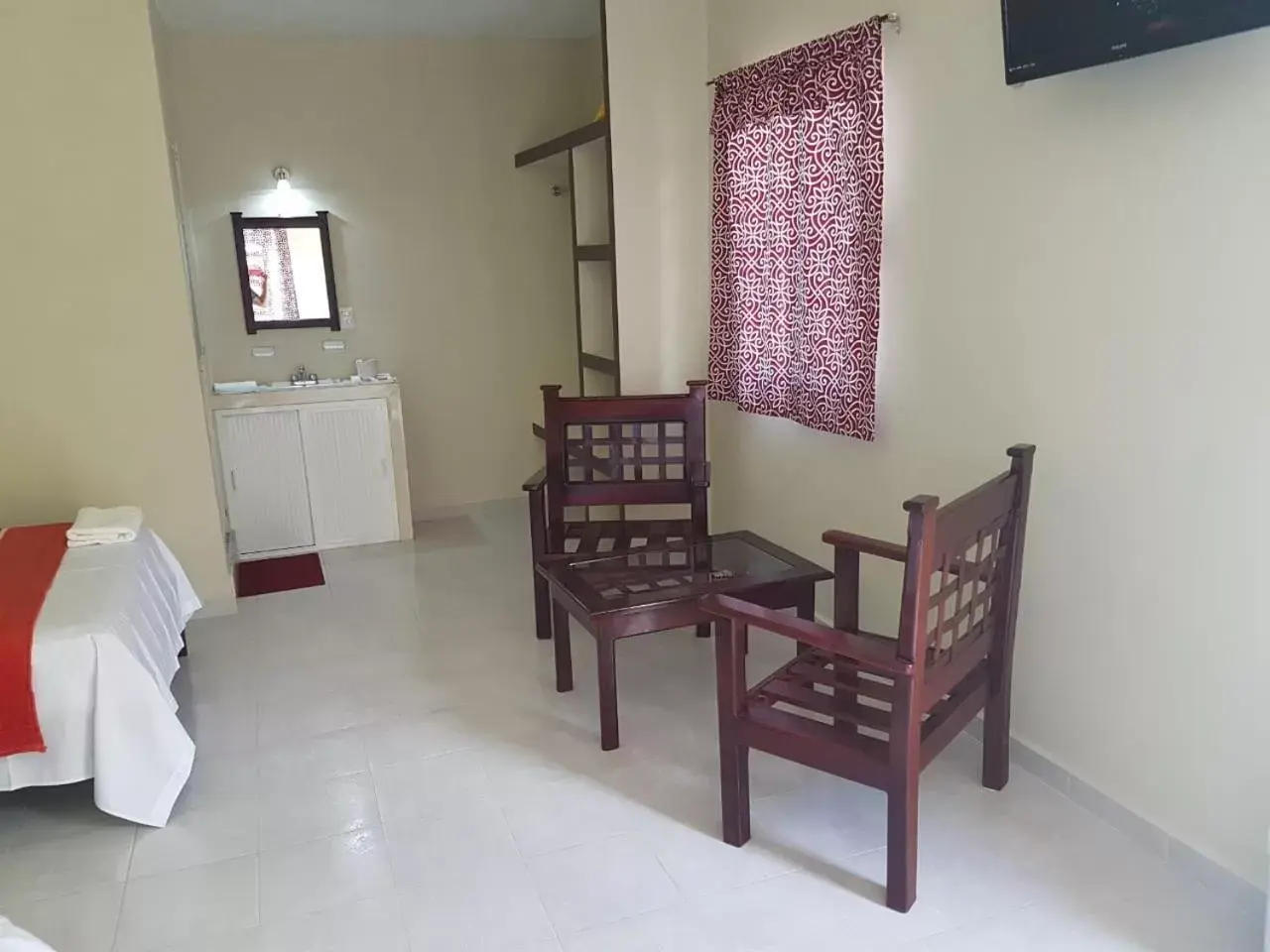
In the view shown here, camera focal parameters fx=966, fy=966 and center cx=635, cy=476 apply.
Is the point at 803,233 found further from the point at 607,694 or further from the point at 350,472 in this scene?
the point at 350,472

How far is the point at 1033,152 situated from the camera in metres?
2.46

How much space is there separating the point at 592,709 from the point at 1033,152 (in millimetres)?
2093

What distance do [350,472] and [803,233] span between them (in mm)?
2827

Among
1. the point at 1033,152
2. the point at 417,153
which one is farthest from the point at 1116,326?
the point at 417,153

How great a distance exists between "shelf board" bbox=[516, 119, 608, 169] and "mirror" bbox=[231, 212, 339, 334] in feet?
3.70

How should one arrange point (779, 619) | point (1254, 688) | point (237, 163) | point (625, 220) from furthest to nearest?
point (237, 163), point (625, 220), point (779, 619), point (1254, 688)

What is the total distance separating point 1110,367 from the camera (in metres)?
2.30

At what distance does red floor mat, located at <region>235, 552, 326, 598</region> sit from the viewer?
4.53 metres

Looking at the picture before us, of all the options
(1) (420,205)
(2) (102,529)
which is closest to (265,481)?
(2) (102,529)

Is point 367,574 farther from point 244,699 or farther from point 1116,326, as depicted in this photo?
point 1116,326

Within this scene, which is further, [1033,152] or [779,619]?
[1033,152]

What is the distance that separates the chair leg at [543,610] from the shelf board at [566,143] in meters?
1.95

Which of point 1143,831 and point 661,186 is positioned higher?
point 661,186

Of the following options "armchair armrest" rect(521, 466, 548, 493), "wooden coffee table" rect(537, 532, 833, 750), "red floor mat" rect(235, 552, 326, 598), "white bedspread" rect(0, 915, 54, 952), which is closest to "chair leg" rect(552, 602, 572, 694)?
"wooden coffee table" rect(537, 532, 833, 750)
